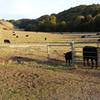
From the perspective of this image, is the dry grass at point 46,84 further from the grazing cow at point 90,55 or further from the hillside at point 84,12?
the hillside at point 84,12

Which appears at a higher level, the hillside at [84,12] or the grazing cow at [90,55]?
the hillside at [84,12]

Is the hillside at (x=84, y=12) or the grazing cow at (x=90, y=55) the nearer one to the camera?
the grazing cow at (x=90, y=55)

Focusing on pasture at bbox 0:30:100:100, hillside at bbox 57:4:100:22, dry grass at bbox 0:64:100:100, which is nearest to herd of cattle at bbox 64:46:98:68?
pasture at bbox 0:30:100:100

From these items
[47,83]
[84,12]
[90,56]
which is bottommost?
[47,83]

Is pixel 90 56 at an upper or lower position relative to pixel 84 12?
lower

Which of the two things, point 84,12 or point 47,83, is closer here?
point 47,83

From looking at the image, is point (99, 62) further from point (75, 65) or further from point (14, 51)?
point (14, 51)

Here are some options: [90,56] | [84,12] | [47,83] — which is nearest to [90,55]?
[90,56]

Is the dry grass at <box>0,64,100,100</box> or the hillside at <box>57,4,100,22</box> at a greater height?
the hillside at <box>57,4,100,22</box>

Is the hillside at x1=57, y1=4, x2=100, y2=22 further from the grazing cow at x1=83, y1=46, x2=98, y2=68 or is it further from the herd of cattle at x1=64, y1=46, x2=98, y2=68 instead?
the grazing cow at x1=83, y1=46, x2=98, y2=68

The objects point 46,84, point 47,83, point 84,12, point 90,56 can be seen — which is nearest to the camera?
point 46,84

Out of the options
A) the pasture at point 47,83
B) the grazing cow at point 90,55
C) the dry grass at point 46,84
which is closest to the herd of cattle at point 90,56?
the grazing cow at point 90,55

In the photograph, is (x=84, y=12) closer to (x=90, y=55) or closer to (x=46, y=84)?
(x=90, y=55)

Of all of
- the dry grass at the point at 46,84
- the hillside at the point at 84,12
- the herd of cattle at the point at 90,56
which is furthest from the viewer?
the hillside at the point at 84,12
